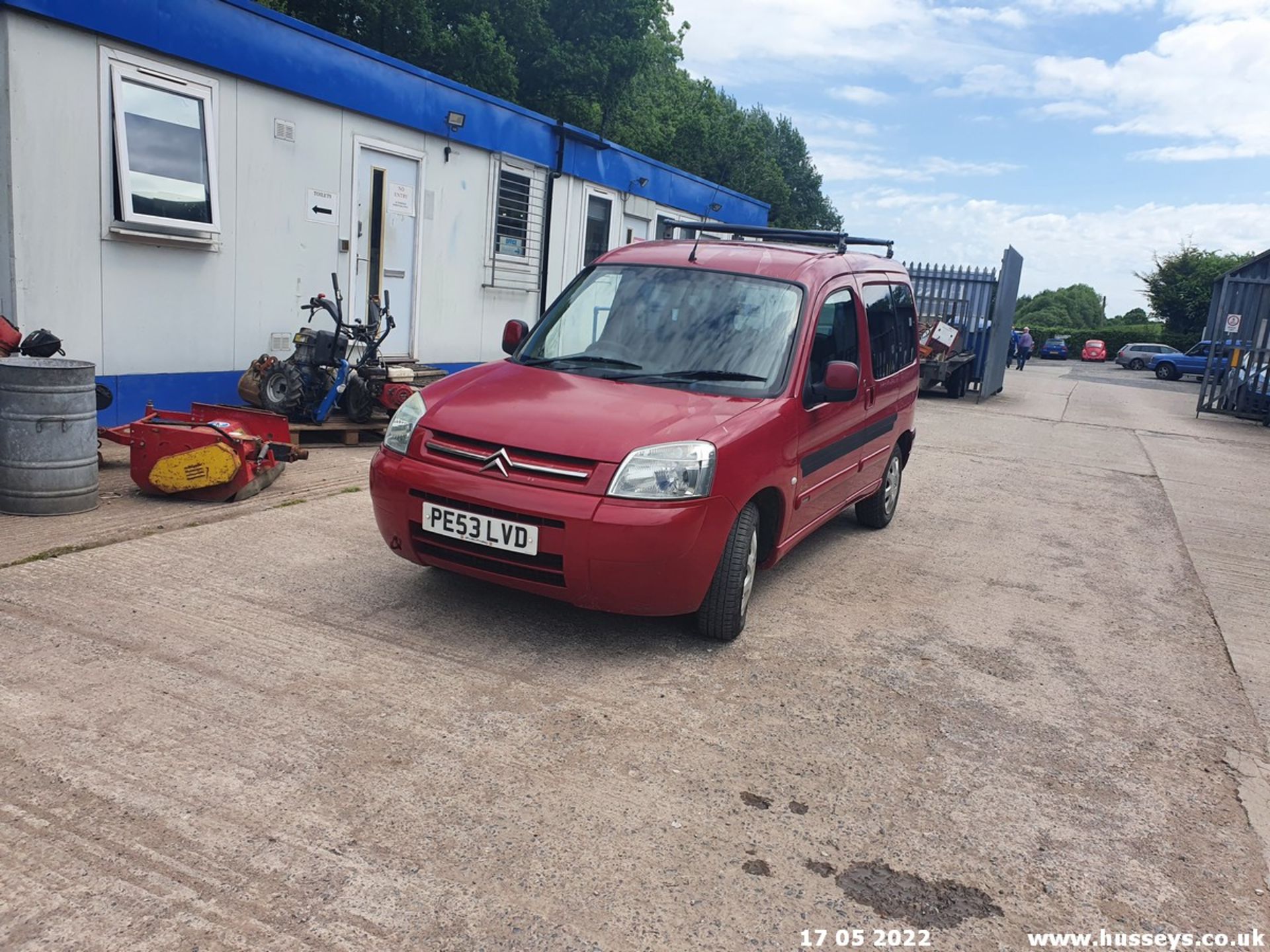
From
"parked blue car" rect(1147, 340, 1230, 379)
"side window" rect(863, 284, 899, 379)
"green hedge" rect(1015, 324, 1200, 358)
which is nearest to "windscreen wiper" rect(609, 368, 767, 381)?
"side window" rect(863, 284, 899, 379)

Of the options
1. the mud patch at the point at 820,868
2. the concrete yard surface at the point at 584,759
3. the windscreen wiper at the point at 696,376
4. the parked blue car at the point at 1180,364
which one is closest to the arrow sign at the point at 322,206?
the concrete yard surface at the point at 584,759

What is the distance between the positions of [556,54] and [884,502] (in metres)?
28.6

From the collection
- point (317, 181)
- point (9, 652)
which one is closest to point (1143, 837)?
point (9, 652)

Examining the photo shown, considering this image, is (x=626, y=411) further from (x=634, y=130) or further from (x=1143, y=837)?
(x=634, y=130)

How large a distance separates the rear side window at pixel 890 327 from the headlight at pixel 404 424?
2923 mm

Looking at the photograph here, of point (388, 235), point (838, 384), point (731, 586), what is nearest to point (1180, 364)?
point (388, 235)

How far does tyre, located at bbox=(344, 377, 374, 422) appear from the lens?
349 inches

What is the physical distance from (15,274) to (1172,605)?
8055mm

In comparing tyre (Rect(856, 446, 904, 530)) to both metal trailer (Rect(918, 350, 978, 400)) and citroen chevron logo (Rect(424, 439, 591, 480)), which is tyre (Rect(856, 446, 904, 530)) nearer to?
citroen chevron logo (Rect(424, 439, 591, 480))

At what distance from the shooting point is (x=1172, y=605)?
6039 millimetres

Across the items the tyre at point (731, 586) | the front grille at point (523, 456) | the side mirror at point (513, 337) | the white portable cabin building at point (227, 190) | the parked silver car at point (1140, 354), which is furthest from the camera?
the parked silver car at point (1140, 354)

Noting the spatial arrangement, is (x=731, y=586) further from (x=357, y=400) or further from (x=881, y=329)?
(x=357, y=400)

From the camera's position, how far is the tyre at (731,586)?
445cm

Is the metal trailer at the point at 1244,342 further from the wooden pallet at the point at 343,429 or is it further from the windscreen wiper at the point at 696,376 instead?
the windscreen wiper at the point at 696,376
